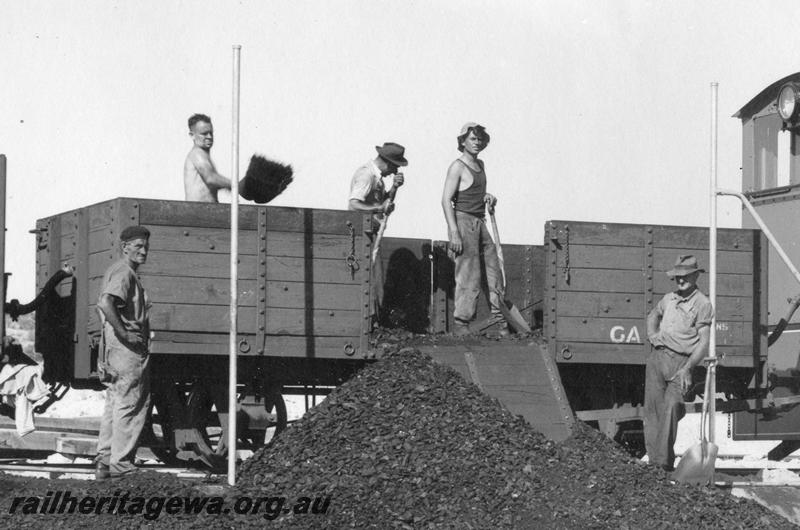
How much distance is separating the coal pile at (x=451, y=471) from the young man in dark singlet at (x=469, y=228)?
4.96ft

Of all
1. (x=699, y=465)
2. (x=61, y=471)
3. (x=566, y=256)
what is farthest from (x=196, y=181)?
(x=699, y=465)

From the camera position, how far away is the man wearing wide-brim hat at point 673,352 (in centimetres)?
1131

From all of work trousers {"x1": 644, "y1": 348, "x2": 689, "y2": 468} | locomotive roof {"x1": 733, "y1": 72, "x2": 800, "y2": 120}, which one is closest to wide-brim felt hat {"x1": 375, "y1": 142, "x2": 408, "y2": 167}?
work trousers {"x1": 644, "y1": 348, "x2": 689, "y2": 468}

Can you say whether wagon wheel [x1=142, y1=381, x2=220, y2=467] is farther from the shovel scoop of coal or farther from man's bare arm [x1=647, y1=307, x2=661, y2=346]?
man's bare arm [x1=647, y1=307, x2=661, y2=346]

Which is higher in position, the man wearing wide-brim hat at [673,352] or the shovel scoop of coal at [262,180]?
the shovel scoop of coal at [262,180]

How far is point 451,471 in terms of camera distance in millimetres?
9578

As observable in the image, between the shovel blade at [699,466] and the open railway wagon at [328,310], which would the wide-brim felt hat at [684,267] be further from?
the shovel blade at [699,466]

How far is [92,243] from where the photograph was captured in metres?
11.7

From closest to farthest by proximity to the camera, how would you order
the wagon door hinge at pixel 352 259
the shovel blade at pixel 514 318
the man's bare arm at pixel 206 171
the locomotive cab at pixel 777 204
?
the wagon door hinge at pixel 352 259
the man's bare arm at pixel 206 171
the shovel blade at pixel 514 318
the locomotive cab at pixel 777 204

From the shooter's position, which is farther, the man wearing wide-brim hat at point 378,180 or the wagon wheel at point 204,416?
the man wearing wide-brim hat at point 378,180

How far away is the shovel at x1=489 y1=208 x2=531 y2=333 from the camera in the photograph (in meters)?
12.5

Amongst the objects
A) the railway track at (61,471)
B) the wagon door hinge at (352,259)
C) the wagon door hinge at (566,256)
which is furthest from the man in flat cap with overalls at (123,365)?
the wagon door hinge at (566,256)

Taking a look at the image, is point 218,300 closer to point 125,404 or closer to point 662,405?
point 125,404

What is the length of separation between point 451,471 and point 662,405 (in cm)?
268
